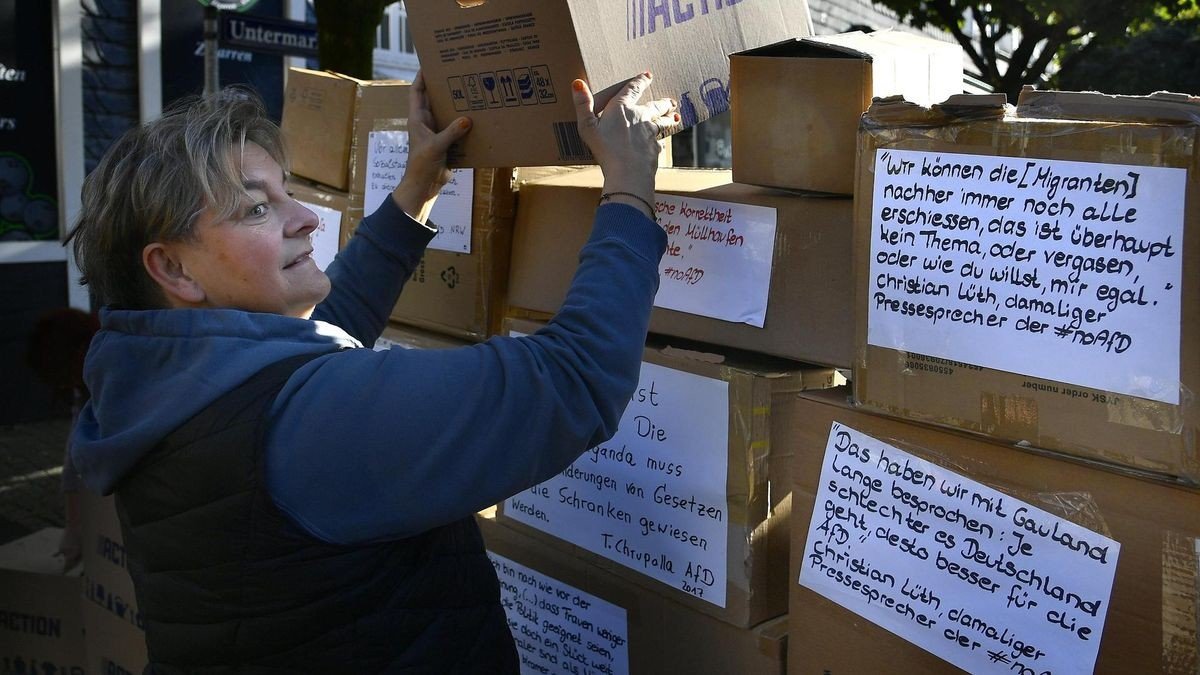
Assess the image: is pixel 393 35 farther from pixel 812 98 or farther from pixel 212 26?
pixel 812 98

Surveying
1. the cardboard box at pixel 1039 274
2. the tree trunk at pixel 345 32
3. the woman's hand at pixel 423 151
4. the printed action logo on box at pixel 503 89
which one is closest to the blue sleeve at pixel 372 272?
the woman's hand at pixel 423 151

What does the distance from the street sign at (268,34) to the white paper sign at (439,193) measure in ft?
8.62

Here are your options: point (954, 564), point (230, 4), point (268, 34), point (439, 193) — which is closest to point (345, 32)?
point (268, 34)

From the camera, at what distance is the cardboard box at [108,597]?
8.10ft

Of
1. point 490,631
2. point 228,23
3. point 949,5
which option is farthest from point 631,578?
point 228,23

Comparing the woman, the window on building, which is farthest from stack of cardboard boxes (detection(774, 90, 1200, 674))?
the window on building

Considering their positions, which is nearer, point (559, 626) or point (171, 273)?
point (171, 273)

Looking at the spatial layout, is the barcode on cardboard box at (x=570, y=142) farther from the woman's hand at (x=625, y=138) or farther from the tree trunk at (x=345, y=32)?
the tree trunk at (x=345, y=32)

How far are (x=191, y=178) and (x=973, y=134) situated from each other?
98 cm

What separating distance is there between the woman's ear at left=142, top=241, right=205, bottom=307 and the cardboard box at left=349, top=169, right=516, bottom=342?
0.76 metres

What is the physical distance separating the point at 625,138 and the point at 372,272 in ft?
2.11

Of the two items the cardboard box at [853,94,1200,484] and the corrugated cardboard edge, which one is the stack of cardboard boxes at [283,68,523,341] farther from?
the corrugated cardboard edge

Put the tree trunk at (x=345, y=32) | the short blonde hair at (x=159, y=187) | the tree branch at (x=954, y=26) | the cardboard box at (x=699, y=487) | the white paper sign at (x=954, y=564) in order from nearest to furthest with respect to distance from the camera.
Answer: the white paper sign at (x=954, y=564) < the short blonde hair at (x=159, y=187) < the cardboard box at (x=699, y=487) < the tree branch at (x=954, y=26) < the tree trunk at (x=345, y=32)

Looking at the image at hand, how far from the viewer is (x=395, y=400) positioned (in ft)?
4.10
